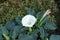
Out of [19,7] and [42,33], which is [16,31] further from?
[19,7]

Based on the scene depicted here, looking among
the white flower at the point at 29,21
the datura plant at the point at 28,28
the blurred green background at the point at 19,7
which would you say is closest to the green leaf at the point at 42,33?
the datura plant at the point at 28,28

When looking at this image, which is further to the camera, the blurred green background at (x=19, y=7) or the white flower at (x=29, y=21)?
the blurred green background at (x=19, y=7)

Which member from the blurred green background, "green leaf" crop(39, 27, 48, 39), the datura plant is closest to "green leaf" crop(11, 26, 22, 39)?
the datura plant

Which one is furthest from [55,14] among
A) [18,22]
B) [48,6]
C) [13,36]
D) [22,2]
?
[13,36]

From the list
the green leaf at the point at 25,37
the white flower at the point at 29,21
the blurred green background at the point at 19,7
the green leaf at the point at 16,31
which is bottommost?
the green leaf at the point at 25,37

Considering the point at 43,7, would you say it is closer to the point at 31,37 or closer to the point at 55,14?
the point at 55,14

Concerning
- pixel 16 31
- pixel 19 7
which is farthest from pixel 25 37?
pixel 19 7

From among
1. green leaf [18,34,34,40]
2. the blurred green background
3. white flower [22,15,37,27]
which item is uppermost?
the blurred green background

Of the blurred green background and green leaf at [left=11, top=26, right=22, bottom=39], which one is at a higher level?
the blurred green background

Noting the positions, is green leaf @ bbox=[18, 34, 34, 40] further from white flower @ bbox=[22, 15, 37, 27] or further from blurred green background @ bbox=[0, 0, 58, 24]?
blurred green background @ bbox=[0, 0, 58, 24]

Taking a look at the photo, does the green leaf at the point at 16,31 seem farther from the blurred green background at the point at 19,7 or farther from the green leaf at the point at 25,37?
the blurred green background at the point at 19,7
